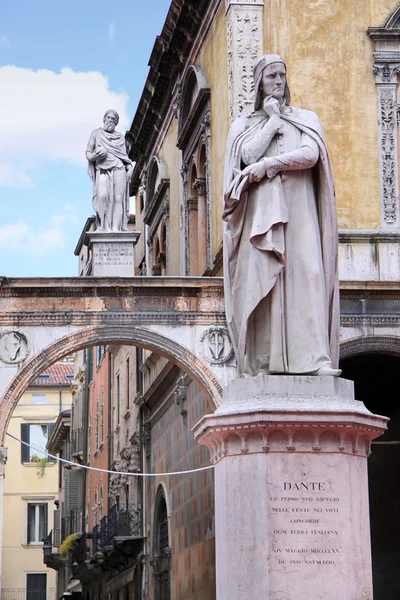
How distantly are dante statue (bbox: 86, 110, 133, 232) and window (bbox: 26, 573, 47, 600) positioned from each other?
1836 inches

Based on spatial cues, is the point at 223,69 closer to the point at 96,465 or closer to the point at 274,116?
the point at 274,116

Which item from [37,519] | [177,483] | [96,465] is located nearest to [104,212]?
[177,483]

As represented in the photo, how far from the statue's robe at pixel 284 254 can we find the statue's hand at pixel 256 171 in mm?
44

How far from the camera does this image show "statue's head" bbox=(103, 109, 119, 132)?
2362 cm

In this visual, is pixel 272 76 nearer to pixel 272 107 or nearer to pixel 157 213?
pixel 272 107

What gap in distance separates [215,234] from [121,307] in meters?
3.95

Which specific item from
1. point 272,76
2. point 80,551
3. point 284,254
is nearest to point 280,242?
point 284,254

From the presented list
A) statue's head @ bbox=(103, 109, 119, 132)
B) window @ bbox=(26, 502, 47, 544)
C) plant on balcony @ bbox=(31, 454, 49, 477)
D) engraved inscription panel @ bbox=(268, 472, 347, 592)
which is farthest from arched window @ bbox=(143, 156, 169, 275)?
window @ bbox=(26, 502, 47, 544)

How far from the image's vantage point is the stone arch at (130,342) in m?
21.3

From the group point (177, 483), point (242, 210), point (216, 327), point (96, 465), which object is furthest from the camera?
point (96, 465)

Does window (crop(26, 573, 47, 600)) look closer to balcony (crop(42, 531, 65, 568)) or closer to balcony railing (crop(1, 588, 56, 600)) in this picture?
balcony railing (crop(1, 588, 56, 600))

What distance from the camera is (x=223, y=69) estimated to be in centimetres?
2442

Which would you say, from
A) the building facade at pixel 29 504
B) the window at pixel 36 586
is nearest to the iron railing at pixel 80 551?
the building facade at pixel 29 504

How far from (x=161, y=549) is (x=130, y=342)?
39.7 ft
